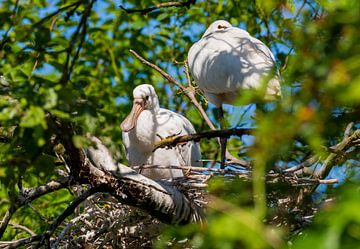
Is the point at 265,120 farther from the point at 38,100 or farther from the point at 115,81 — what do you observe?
the point at 115,81

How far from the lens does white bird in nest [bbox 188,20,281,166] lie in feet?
18.4

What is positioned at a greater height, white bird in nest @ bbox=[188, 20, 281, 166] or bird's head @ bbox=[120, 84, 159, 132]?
white bird in nest @ bbox=[188, 20, 281, 166]

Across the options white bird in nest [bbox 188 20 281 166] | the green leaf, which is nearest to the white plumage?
white bird in nest [bbox 188 20 281 166]

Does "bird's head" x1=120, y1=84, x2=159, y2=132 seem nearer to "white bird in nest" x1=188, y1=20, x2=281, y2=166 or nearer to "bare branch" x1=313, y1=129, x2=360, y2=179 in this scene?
"white bird in nest" x1=188, y1=20, x2=281, y2=166

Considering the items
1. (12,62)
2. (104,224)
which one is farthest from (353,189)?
(104,224)

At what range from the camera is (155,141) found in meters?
5.76

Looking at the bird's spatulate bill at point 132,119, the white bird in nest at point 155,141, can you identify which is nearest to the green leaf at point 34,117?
the white bird in nest at point 155,141

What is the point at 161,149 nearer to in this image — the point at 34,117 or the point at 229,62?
the point at 229,62

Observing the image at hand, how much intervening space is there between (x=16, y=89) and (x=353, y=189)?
126cm

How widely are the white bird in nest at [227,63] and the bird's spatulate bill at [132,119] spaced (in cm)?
49

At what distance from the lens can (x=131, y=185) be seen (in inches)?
136

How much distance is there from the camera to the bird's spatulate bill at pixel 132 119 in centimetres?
591

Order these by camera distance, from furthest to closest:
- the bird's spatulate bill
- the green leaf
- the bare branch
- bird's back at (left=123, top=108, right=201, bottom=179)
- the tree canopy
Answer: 1. the bird's spatulate bill
2. bird's back at (left=123, top=108, right=201, bottom=179)
3. the bare branch
4. the green leaf
5. the tree canopy

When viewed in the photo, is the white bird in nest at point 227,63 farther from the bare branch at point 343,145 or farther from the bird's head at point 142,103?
the bare branch at point 343,145
